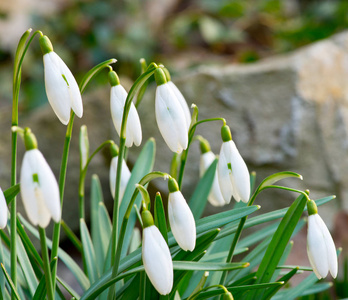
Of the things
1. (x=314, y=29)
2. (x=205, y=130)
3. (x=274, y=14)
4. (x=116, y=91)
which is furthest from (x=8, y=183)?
(x=274, y=14)

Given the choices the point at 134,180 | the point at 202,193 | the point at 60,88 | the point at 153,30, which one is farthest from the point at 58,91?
the point at 153,30

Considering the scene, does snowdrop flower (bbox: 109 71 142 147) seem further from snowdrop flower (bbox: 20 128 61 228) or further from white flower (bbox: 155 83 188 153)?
snowdrop flower (bbox: 20 128 61 228)

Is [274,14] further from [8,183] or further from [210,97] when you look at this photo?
[8,183]

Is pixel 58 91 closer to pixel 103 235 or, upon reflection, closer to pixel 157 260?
pixel 157 260

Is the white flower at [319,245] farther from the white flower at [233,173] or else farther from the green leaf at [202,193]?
the green leaf at [202,193]

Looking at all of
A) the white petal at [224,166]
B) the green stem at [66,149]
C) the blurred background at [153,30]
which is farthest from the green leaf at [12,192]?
the blurred background at [153,30]

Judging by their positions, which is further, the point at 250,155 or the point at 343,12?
the point at 343,12
